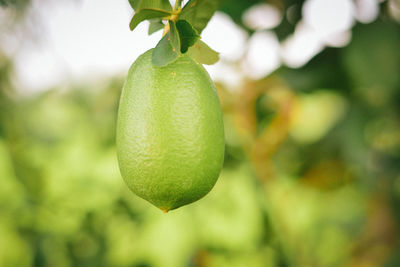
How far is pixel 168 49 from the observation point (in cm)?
48

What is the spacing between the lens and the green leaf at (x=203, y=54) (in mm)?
529

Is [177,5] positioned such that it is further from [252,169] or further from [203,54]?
[252,169]

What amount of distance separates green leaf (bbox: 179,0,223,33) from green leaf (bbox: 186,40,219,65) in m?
0.02

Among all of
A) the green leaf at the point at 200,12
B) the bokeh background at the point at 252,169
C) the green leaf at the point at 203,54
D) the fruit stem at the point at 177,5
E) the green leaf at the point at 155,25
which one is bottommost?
the bokeh background at the point at 252,169

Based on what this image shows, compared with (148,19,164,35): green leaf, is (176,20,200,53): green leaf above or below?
above

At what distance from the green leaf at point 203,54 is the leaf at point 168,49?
0.05m

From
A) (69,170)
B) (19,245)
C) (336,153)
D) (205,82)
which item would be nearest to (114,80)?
(69,170)

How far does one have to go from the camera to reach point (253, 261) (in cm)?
180

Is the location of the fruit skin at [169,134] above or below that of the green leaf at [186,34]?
below

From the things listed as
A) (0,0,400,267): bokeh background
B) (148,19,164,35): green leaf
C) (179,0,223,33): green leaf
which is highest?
(179,0,223,33): green leaf

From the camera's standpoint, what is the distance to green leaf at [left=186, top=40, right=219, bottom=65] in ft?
1.73

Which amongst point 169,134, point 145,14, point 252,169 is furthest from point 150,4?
point 252,169

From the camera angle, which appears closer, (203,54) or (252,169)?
(203,54)

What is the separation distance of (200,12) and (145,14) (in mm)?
88
